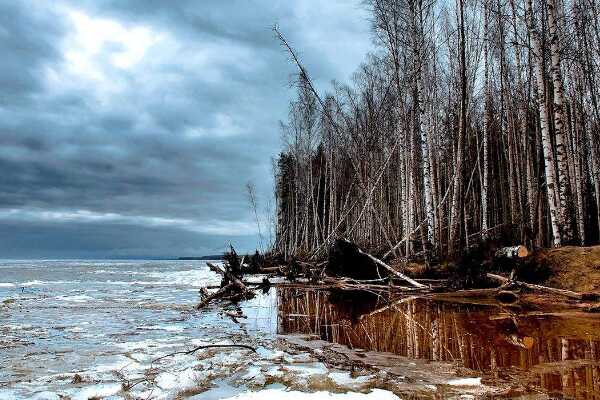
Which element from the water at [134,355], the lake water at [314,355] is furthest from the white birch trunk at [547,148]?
the water at [134,355]

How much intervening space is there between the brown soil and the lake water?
4.98 feet

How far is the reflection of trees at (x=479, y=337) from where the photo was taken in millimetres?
4090

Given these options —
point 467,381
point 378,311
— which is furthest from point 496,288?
point 467,381

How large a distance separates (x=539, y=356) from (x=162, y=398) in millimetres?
3814

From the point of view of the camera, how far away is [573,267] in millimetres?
9047

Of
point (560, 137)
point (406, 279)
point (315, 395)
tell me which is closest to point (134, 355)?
point (315, 395)

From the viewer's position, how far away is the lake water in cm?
391

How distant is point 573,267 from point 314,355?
21.4ft

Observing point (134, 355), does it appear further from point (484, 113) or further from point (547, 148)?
point (484, 113)

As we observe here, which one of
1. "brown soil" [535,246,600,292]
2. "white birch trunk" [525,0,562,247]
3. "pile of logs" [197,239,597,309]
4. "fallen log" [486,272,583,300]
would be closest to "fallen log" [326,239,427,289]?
"pile of logs" [197,239,597,309]

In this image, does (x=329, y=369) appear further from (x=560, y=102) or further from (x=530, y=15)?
(x=530, y=15)

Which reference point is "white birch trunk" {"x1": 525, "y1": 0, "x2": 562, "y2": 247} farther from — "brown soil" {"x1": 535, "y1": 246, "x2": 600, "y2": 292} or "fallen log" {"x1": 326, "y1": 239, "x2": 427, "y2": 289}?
"fallen log" {"x1": 326, "y1": 239, "x2": 427, "y2": 289}

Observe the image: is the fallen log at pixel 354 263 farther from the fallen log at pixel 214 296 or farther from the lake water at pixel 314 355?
the lake water at pixel 314 355

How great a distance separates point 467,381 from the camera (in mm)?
3934
